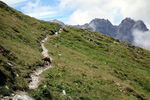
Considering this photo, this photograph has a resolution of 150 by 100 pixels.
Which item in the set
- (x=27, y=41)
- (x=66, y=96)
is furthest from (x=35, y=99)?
(x=27, y=41)

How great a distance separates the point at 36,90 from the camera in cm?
2253

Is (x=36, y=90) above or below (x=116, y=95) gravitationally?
above

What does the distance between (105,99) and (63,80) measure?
19.3ft

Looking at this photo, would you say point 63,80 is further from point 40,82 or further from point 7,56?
point 7,56

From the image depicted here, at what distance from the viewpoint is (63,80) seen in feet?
97.1

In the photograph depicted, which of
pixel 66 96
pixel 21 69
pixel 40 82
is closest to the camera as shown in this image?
pixel 66 96

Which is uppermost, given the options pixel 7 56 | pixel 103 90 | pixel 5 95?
pixel 7 56

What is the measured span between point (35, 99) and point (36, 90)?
7.61 ft

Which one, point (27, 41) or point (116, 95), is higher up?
point (27, 41)

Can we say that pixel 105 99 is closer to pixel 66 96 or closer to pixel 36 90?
pixel 66 96

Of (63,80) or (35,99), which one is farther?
(63,80)

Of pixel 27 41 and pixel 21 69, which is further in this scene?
pixel 27 41

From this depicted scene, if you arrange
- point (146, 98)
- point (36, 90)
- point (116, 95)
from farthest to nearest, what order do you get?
point (146, 98), point (116, 95), point (36, 90)

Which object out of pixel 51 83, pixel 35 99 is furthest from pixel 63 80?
pixel 35 99
